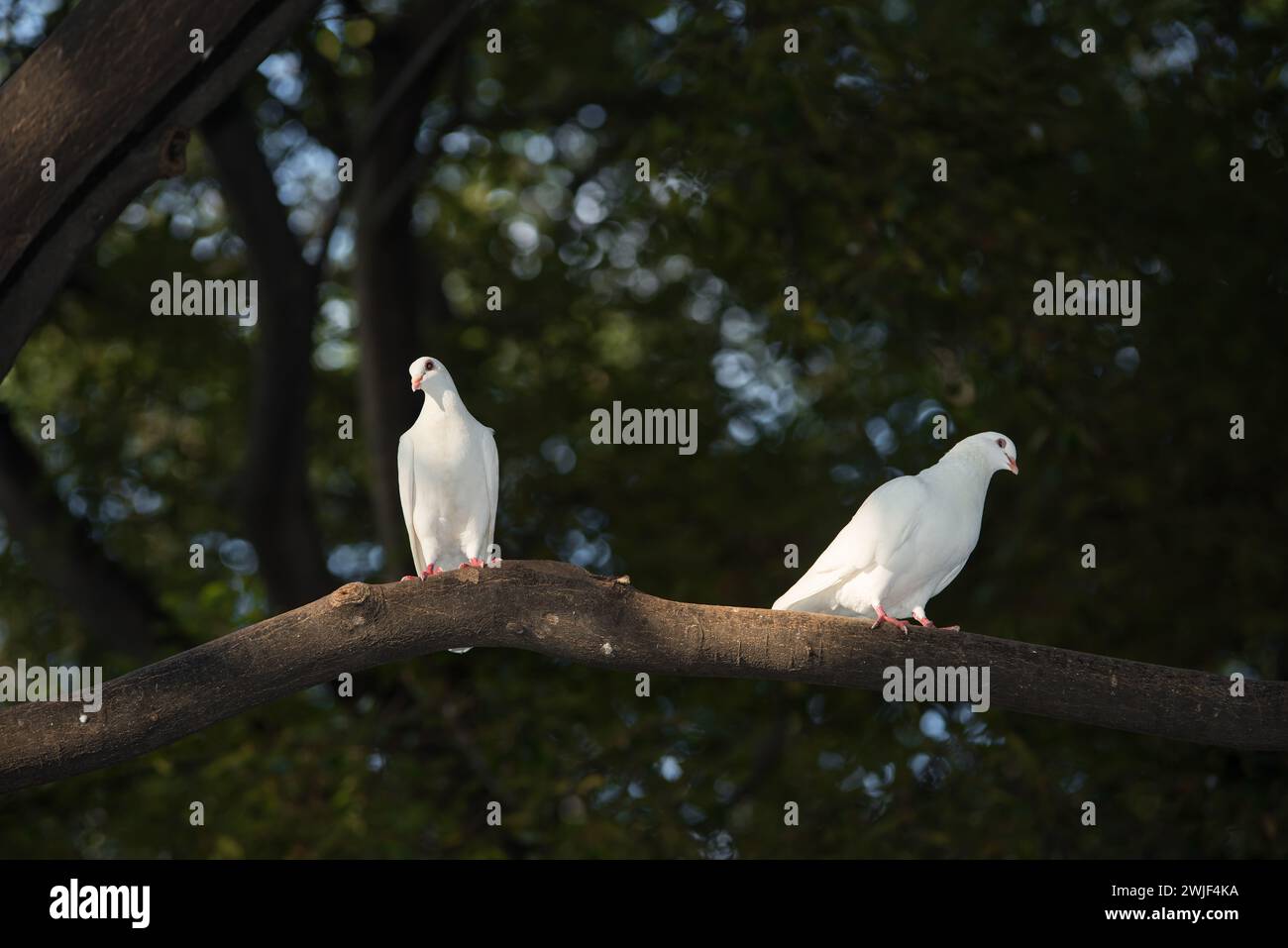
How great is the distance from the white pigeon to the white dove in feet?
4.08

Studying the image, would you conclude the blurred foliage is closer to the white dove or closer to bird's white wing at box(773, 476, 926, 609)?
bird's white wing at box(773, 476, 926, 609)

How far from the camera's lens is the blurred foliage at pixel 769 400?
8250 mm

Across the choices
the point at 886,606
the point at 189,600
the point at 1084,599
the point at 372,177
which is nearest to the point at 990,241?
the point at 1084,599

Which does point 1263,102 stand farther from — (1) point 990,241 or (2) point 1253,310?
(1) point 990,241

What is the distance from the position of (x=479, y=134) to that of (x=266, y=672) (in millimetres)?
7737

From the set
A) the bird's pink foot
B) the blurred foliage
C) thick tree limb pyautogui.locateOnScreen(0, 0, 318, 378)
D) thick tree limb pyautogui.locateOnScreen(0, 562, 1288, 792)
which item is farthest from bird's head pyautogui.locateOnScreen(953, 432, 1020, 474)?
thick tree limb pyautogui.locateOnScreen(0, 0, 318, 378)

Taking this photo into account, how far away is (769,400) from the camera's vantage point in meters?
11.3

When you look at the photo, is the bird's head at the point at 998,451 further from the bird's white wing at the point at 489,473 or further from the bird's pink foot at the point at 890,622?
the bird's white wing at the point at 489,473

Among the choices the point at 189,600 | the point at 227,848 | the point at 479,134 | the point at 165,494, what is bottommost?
the point at 227,848

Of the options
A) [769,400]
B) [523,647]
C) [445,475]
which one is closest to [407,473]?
[445,475]

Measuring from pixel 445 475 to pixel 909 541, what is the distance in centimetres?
176

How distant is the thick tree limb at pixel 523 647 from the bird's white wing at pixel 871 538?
564 mm

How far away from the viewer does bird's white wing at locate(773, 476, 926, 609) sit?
16.2 feet

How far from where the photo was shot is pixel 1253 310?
376 inches
